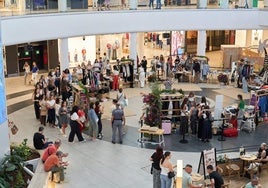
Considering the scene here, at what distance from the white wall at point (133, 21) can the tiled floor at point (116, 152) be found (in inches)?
142

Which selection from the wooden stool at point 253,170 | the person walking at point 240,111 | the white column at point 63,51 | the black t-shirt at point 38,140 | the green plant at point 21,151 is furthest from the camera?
the white column at point 63,51

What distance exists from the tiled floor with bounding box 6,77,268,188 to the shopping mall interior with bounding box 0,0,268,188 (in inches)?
1.1

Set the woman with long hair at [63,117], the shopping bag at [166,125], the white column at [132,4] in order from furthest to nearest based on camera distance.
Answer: the white column at [132,4] < the shopping bag at [166,125] < the woman with long hair at [63,117]

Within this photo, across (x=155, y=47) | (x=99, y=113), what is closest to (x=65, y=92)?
(x=99, y=113)

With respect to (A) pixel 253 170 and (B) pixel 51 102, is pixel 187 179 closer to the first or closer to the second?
(A) pixel 253 170

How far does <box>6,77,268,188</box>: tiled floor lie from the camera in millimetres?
12743

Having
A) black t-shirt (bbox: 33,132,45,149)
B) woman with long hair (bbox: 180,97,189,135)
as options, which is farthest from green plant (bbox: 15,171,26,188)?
woman with long hair (bbox: 180,97,189,135)

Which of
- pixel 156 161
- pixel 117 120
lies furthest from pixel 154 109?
pixel 156 161

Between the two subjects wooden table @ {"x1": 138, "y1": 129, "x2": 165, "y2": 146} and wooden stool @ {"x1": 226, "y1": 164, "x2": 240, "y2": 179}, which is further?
wooden table @ {"x1": 138, "y1": 129, "x2": 165, "y2": 146}

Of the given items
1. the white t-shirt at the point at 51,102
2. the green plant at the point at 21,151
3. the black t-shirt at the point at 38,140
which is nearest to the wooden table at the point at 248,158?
the black t-shirt at the point at 38,140

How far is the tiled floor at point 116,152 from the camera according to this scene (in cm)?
1274

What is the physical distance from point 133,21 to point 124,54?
7484 millimetres

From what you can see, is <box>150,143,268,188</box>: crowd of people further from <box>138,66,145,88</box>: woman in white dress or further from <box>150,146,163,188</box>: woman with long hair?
<box>138,66,145,88</box>: woman in white dress

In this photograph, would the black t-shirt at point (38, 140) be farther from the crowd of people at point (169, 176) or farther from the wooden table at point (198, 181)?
the wooden table at point (198, 181)
